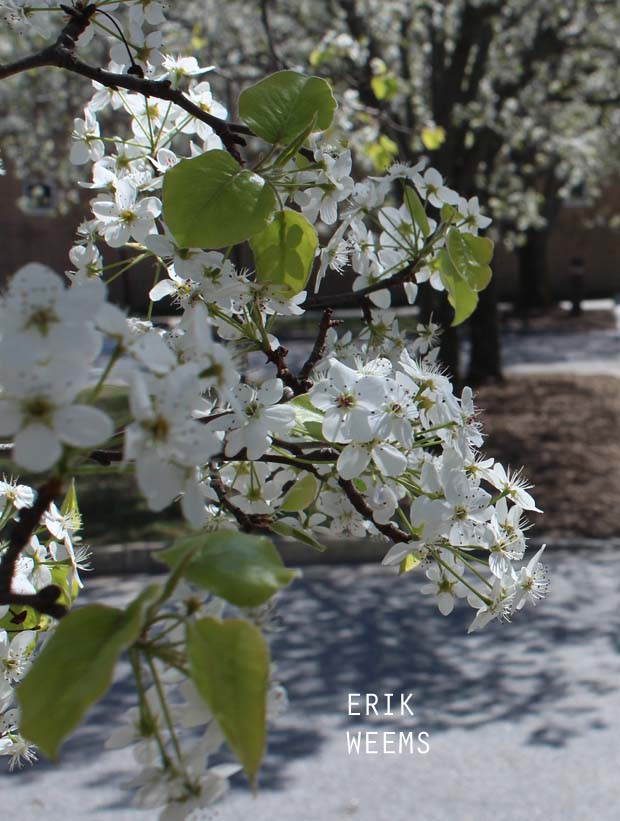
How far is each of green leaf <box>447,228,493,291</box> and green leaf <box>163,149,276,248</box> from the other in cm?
36

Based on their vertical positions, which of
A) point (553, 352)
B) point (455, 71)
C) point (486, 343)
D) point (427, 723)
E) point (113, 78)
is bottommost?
point (427, 723)

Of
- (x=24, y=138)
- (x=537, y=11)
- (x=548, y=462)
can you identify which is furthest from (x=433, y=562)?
(x=24, y=138)

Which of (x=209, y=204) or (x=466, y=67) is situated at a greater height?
(x=466, y=67)

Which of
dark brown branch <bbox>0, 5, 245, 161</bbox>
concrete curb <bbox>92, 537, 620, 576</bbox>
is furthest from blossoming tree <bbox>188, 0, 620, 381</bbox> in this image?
dark brown branch <bbox>0, 5, 245, 161</bbox>

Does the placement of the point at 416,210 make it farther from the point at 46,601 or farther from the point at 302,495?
the point at 46,601

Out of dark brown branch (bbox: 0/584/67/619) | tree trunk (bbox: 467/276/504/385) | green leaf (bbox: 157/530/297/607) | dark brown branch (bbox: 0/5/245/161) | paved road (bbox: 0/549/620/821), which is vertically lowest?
paved road (bbox: 0/549/620/821)

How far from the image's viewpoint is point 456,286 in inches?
50.4

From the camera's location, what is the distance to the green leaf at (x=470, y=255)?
1.27 metres

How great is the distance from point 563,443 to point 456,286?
26.1 ft

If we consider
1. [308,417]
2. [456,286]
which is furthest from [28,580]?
[456,286]

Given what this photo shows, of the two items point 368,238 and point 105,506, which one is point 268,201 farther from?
point 105,506

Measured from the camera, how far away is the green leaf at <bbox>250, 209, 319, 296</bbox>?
1121 millimetres

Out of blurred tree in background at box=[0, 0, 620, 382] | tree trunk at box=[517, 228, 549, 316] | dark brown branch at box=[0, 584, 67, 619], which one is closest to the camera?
dark brown branch at box=[0, 584, 67, 619]

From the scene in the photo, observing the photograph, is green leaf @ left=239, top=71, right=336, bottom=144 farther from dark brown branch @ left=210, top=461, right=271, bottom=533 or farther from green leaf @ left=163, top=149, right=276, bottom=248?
dark brown branch @ left=210, top=461, right=271, bottom=533
